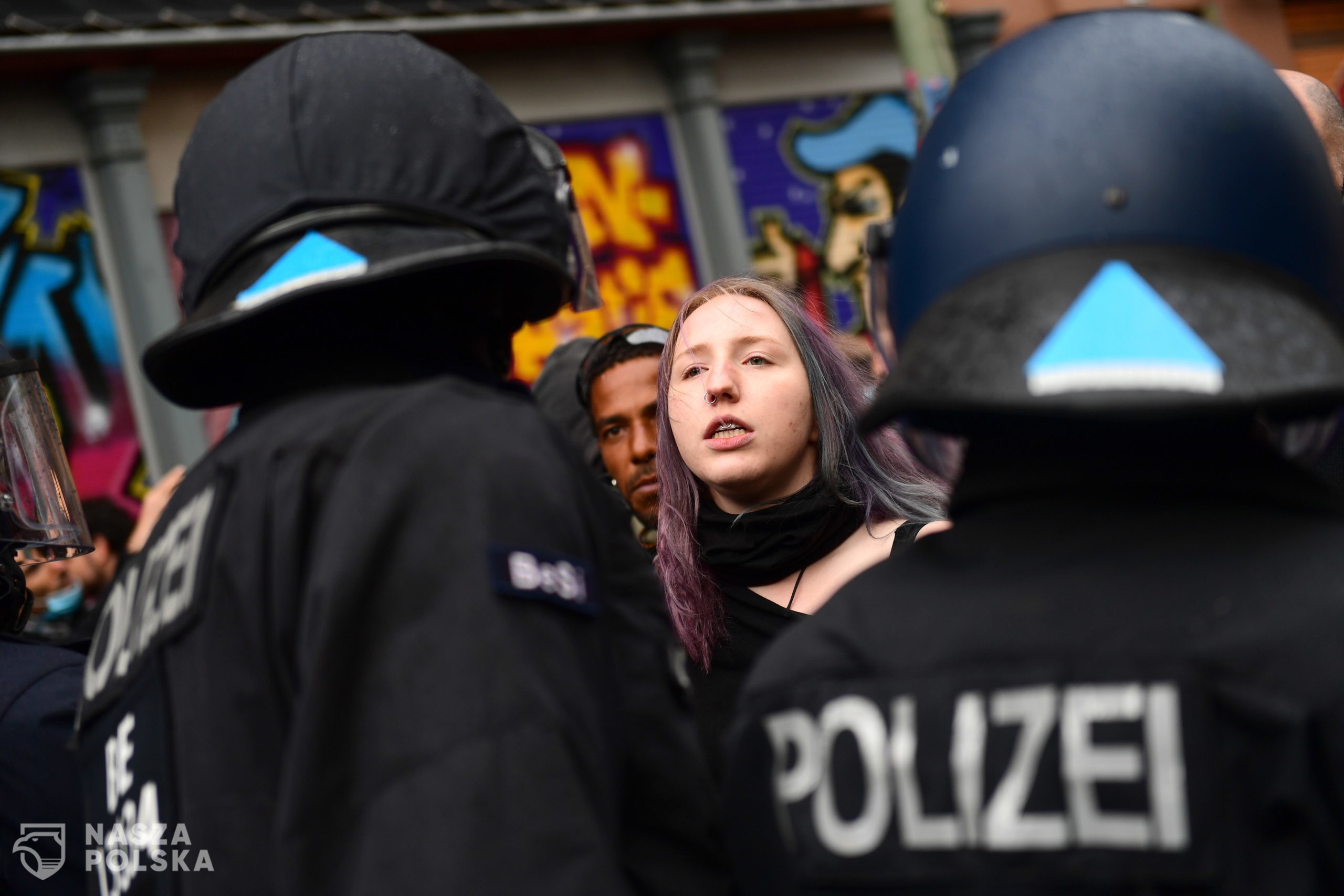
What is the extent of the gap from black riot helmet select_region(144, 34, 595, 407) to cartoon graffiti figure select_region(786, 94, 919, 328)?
909 cm

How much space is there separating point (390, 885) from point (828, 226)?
9.87m

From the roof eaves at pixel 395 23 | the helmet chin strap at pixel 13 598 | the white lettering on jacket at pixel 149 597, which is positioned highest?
the roof eaves at pixel 395 23

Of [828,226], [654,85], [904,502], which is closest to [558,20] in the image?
[654,85]

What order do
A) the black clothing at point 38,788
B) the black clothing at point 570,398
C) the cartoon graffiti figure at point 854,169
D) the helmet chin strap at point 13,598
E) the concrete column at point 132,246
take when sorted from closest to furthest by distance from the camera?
Result: the black clothing at point 38,788, the helmet chin strap at point 13,598, the black clothing at point 570,398, the concrete column at point 132,246, the cartoon graffiti figure at point 854,169

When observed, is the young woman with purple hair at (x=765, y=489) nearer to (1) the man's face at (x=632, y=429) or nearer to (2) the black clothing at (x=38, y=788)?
(1) the man's face at (x=632, y=429)

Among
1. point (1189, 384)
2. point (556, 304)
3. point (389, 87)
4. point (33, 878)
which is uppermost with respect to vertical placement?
point (389, 87)

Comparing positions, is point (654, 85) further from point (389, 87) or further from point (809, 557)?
point (389, 87)

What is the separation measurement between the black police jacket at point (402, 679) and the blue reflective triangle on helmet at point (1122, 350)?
0.47m

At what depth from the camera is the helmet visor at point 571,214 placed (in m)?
1.76

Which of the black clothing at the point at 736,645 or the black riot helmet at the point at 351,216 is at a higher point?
the black riot helmet at the point at 351,216

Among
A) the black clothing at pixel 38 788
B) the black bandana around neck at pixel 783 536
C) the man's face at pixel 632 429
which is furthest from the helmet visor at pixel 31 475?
the man's face at pixel 632 429

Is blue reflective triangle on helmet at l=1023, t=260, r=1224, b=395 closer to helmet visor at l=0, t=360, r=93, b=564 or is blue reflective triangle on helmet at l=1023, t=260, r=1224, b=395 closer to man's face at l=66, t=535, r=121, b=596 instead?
helmet visor at l=0, t=360, r=93, b=564

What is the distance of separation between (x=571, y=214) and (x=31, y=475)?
1294 millimetres

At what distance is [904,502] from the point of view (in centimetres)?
295
